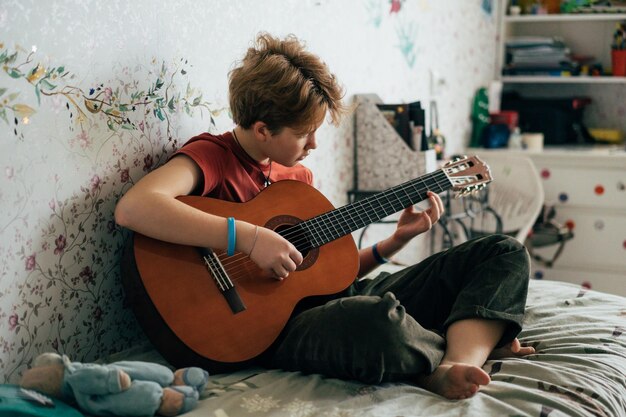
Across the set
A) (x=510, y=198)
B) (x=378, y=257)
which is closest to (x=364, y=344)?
Result: (x=378, y=257)

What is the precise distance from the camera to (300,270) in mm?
1383

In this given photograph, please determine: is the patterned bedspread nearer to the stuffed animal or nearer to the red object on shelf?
the stuffed animal

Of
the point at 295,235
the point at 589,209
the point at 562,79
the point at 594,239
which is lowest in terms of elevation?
the point at 594,239

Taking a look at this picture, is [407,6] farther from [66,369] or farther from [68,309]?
[66,369]

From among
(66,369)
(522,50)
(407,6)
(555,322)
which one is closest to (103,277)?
(66,369)

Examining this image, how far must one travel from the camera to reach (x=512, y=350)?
1.33 meters

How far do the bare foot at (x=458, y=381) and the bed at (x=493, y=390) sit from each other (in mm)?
17

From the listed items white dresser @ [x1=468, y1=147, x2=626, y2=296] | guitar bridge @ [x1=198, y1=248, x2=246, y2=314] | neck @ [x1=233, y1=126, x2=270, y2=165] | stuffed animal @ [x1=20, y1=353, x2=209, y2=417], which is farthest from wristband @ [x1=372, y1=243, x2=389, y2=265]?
white dresser @ [x1=468, y1=147, x2=626, y2=296]

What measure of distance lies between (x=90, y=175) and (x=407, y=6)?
5.06ft

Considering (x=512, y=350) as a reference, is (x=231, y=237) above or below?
above

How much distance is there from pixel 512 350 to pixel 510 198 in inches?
68.1

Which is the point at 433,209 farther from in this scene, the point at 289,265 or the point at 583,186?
the point at 583,186

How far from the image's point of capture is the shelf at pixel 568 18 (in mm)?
3256

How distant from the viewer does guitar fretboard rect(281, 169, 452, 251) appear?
1.42 metres
